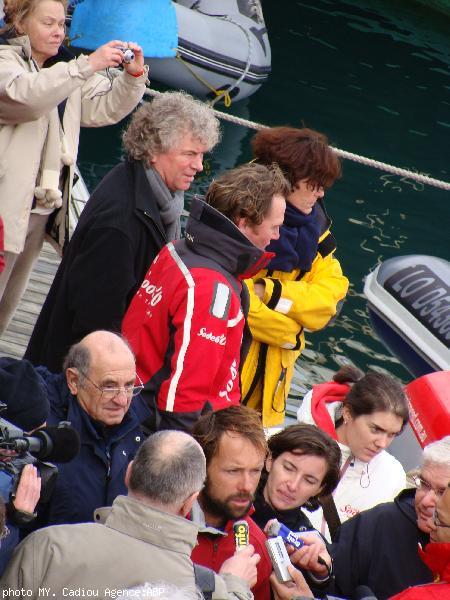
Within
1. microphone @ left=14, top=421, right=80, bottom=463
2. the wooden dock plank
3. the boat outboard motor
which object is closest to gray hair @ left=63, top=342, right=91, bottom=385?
microphone @ left=14, top=421, right=80, bottom=463

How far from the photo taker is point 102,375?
10.8ft

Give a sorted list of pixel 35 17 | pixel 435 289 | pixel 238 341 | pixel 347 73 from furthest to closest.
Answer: pixel 347 73 → pixel 435 289 → pixel 35 17 → pixel 238 341

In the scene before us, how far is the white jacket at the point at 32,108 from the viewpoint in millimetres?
4273

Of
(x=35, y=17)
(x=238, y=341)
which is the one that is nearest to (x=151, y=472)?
(x=238, y=341)

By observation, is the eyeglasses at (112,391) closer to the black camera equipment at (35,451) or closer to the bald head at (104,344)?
the bald head at (104,344)

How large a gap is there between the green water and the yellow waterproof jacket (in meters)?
2.67

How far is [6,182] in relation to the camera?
449 centimetres

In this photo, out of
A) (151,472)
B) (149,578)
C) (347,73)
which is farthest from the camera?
(347,73)

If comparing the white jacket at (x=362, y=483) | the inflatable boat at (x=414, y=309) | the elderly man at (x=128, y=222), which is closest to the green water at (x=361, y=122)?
the inflatable boat at (x=414, y=309)

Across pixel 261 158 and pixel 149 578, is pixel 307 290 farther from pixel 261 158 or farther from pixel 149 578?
pixel 149 578

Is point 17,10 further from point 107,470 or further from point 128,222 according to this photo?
point 107,470

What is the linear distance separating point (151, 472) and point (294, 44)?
13608 millimetres

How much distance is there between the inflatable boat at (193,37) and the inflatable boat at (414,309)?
A: 4532 millimetres

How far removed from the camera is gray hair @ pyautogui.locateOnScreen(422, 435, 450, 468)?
3.42 meters
